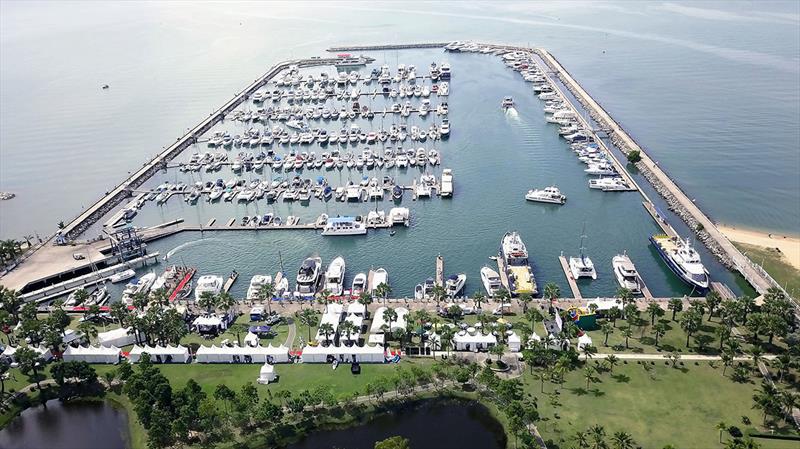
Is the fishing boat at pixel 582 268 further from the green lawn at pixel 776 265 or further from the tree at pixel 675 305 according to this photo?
the green lawn at pixel 776 265

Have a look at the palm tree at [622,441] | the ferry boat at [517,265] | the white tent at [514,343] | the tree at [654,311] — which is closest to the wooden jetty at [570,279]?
the ferry boat at [517,265]

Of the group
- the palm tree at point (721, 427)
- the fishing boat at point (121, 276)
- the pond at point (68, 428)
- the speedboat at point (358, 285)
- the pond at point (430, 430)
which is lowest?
the pond at point (430, 430)

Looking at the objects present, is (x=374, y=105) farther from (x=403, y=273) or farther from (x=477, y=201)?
(x=403, y=273)

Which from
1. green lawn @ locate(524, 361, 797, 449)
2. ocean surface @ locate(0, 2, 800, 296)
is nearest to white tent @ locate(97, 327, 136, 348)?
ocean surface @ locate(0, 2, 800, 296)

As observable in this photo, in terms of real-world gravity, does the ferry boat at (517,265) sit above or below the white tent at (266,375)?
above

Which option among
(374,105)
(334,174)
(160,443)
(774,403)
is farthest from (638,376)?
(374,105)

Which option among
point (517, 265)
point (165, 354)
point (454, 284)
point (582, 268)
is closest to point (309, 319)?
point (165, 354)

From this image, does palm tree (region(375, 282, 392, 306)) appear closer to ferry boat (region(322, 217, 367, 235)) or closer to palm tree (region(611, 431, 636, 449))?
ferry boat (region(322, 217, 367, 235))
